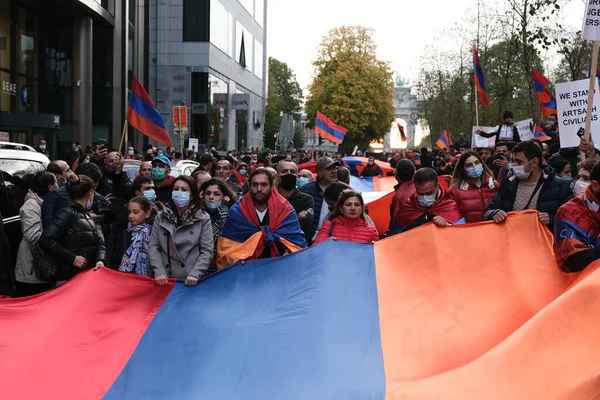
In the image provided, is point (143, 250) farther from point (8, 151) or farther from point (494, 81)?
point (494, 81)

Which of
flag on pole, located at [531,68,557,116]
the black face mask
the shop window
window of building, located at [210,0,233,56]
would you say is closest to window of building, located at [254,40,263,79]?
window of building, located at [210,0,233,56]

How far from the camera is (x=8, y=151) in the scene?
9266mm

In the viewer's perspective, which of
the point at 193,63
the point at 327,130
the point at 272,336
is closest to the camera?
the point at 272,336

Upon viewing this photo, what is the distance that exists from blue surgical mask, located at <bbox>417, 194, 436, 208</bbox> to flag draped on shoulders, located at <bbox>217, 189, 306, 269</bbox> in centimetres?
121

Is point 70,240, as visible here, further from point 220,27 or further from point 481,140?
point 220,27

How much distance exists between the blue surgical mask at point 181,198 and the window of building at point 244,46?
5090cm

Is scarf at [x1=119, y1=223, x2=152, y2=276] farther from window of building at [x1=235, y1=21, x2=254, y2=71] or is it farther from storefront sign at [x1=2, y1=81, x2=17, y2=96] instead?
window of building at [x1=235, y1=21, x2=254, y2=71]

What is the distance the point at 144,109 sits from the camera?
16.0 m

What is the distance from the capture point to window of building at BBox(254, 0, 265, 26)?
217 ft

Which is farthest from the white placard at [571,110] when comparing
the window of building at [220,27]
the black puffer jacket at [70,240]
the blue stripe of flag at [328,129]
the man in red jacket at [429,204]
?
the window of building at [220,27]

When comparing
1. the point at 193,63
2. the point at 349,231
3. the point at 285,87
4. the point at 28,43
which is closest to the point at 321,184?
the point at 349,231

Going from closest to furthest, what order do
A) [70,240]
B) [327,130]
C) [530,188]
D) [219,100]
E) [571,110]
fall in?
[530,188] < [70,240] < [571,110] < [327,130] < [219,100]

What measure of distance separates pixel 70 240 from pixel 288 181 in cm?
280

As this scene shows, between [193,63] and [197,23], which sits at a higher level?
[197,23]
